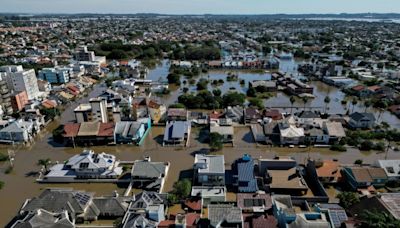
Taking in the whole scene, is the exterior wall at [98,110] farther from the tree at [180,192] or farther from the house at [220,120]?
the tree at [180,192]

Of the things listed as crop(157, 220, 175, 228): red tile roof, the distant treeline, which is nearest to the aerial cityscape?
crop(157, 220, 175, 228): red tile roof

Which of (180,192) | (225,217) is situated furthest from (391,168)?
(180,192)

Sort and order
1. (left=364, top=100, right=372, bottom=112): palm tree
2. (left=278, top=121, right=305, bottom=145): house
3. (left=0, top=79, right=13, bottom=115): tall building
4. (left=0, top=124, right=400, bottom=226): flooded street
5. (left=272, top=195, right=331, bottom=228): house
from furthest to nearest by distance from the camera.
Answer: (left=364, top=100, right=372, bottom=112): palm tree → (left=0, top=79, right=13, bottom=115): tall building → (left=278, top=121, right=305, bottom=145): house → (left=0, top=124, right=400, bottom=226): flooded street → (left=272, top=195, right=331, bottom=228): house

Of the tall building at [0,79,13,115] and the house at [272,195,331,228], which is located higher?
the house at [272,195,331,228]

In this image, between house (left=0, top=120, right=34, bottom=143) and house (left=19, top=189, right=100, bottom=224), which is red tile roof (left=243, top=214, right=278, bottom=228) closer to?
house (left=19, top=189, right=100, bottom=224)

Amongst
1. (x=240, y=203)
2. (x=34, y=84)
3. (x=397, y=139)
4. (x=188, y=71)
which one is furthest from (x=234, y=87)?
(x=240, y=203)

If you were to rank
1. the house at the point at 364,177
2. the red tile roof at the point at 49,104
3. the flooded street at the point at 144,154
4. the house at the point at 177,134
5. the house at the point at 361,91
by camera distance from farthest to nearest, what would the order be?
the house at the point at 361,91
the red tile roof at the point at 49,104
the house at the point at 177,134
the flooded street at the point at 144,154
the house at the point at 364,177

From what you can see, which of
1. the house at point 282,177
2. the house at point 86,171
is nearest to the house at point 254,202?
the house at point 282,177
